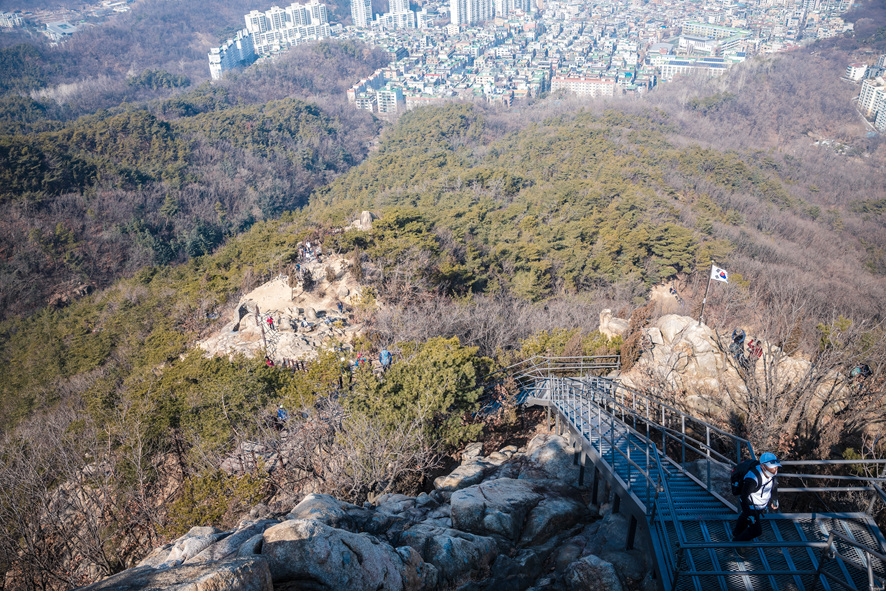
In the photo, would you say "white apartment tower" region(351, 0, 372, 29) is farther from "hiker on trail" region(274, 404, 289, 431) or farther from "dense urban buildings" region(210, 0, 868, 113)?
"hiker on trail" region(274, 404, 289, 431)

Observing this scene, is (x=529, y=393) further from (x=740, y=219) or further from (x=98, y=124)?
(x=98, y=124)

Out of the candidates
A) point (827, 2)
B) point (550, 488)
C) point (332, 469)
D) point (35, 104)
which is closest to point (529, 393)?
point (550, 488)

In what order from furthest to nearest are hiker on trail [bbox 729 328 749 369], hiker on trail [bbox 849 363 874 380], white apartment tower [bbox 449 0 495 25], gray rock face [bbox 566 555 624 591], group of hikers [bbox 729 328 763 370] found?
white apartment tower [bbox 449 0 495 25], hiker on trail [bbox 729 328 749 369], hiker on trail [bbox 849 363 874 380], group of hikers [bbox 729 328 763 370], gray rock face [bbox 566 555 624 591]

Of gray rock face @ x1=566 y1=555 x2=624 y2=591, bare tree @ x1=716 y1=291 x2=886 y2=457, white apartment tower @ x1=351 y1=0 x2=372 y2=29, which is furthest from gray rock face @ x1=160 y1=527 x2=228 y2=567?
white apartment tower @ x1=351 y1=0 x2=372 y2=29

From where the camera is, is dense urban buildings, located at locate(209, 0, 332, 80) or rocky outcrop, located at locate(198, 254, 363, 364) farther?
dense urban buildings, located at locate(209, 0, 332, 80)

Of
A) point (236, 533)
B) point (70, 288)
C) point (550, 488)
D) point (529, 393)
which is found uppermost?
point (236, 533)

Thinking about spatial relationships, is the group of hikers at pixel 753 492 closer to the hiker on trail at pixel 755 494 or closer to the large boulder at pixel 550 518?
the hiker on trail at pixel 755 494
